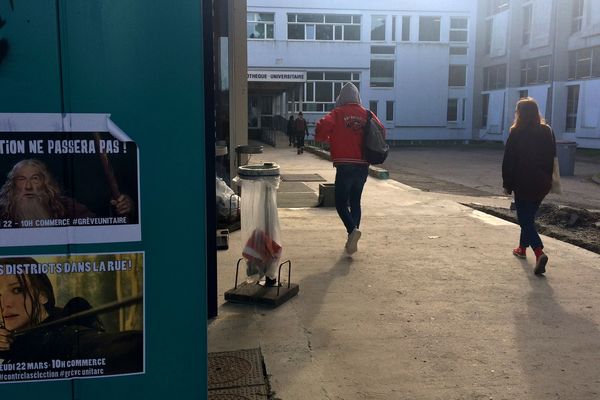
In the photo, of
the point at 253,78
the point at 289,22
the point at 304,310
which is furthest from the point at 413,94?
the point at 304,310

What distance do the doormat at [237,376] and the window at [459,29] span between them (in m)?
44.2

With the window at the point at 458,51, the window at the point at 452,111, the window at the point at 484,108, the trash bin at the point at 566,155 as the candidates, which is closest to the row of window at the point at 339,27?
the window at the point at 458,51

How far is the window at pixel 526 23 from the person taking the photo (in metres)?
39.3

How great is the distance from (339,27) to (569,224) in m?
36.3

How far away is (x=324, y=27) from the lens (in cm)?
4172

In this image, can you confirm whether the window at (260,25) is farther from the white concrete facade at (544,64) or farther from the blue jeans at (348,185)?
the blue jeans at (348,185)

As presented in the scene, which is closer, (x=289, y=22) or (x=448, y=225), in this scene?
(x=448, y=225)

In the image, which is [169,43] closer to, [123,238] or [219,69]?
[123,238]

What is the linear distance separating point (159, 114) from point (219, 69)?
19.3 feet

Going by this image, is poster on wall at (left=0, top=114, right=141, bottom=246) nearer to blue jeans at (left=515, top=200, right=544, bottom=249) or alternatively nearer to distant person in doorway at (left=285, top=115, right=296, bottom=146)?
blue jeans at (left=515, top=200, right=544, bottom=249)

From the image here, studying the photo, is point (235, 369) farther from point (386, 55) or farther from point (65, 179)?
point (386, 55)

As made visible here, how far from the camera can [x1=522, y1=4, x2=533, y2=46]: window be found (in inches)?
1548

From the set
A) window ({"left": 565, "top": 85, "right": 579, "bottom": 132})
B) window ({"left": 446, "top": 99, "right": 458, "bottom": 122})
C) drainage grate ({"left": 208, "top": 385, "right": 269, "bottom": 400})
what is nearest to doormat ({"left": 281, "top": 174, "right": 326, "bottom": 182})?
drainage grate ({"left": 208, "top": 385, "right": 269, "bottom": 400})

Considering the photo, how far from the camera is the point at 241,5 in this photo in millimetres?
10602
